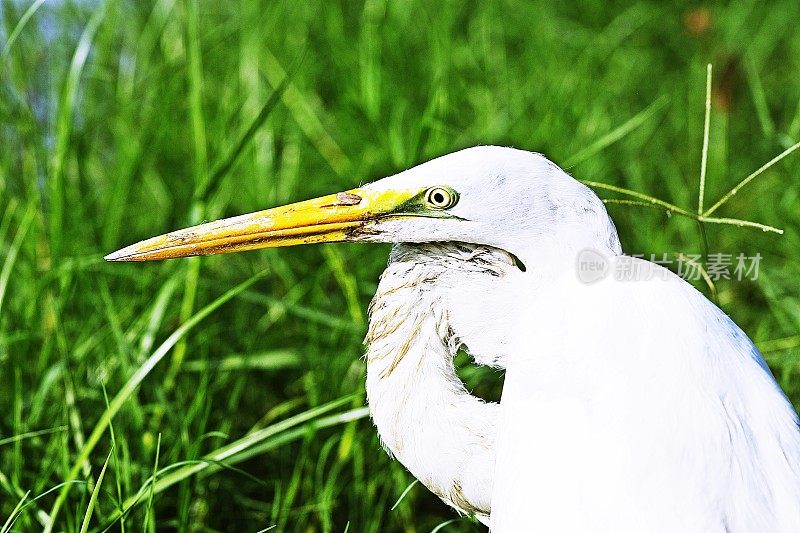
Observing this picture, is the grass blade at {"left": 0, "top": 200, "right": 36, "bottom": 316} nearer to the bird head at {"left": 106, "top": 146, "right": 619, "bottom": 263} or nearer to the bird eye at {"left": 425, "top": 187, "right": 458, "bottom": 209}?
the bird head at {"left": 106, "top": 146, "right": 619, "bottom": 263}

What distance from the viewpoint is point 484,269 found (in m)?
1.68

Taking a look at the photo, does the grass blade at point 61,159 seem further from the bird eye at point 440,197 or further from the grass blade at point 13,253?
the bird eye at point 440,197

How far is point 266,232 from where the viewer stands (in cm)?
171

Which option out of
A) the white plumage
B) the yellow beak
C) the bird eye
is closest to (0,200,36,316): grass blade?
the yellow beak

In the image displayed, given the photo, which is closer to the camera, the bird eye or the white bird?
the white bird

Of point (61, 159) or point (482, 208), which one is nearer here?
point (482, 208)

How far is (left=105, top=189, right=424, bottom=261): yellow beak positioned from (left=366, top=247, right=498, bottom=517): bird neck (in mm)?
137

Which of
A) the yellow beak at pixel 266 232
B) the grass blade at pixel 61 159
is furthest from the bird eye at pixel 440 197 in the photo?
the grass blade at pixel 61 159

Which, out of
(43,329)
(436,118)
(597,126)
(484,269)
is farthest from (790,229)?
(43,329)

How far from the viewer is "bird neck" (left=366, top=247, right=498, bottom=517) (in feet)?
5.43

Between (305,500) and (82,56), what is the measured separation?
1219 mm

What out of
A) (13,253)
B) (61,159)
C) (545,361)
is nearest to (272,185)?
(61,159)

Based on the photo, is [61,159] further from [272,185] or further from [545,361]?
[545,361]

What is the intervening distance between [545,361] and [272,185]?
5.94 feet
